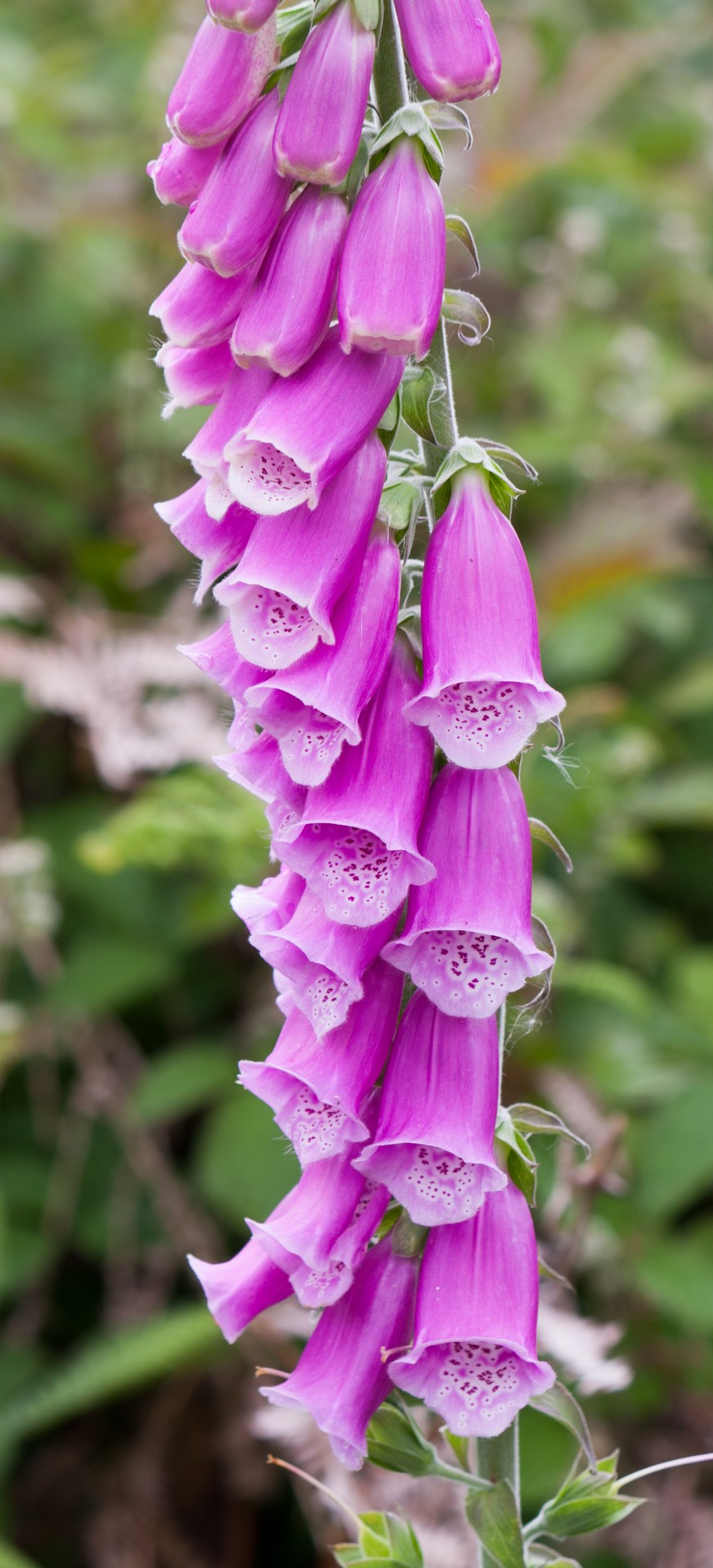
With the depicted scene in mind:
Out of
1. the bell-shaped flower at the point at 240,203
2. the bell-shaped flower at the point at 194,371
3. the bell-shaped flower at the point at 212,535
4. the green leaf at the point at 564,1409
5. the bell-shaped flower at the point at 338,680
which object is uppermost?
the bell-shaped flower at the point at 240,203

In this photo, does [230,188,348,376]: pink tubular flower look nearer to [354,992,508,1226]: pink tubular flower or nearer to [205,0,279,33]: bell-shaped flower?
[205,0,279,33]: bell-shaped flower

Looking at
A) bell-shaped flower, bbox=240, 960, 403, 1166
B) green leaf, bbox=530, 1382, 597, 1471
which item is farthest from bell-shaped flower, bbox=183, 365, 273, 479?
green leaf, bbox=530, 1382, 597, 1471

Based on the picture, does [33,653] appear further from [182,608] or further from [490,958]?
[490,958]

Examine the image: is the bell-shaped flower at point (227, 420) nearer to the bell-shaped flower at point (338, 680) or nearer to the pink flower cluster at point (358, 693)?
the pink flower cluster at point (358, 693)

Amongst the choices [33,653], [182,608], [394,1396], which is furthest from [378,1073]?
[182,608]

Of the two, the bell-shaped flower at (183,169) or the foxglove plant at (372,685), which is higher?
the bell-shaped flower at (183,169)

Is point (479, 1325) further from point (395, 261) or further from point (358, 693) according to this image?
point (395, 261)

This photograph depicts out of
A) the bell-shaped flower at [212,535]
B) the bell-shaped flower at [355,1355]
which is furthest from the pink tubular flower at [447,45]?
the bell-shaped flower at [355,1355]
